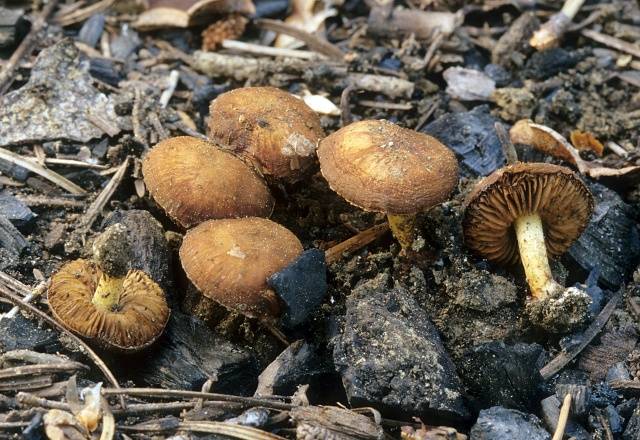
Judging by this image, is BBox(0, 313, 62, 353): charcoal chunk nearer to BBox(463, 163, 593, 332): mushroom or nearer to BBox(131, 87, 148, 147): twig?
BBox(131, 87, 148, 147): twig

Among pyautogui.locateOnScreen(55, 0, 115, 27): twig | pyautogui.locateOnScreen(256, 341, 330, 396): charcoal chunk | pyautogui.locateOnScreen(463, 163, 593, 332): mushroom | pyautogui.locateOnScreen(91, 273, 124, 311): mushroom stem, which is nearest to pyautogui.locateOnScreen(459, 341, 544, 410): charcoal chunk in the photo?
pyautogui.locateOnScreen(463, 163, 593, 332): mushroom

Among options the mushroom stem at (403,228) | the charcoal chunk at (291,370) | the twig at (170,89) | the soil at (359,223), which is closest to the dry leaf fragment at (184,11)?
the soil at (359,223)

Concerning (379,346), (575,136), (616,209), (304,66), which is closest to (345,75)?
(304,66)

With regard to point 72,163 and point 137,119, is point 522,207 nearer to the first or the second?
point 137,119

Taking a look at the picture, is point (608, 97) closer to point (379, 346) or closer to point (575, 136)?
point (575, 136)

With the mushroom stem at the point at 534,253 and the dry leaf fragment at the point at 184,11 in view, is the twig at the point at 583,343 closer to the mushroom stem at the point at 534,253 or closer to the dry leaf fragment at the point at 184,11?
the mushroom stem at the point at 534,253
